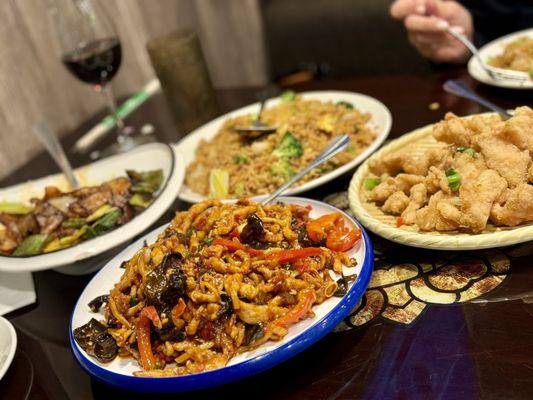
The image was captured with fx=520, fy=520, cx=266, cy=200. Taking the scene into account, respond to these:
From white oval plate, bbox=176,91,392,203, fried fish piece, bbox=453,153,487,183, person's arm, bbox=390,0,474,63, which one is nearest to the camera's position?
fried fish piece, bbox=453,153,487,183

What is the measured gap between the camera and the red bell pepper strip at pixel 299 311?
1199 millimetres

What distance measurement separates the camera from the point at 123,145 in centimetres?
292

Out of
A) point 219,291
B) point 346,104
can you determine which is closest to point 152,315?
point 219,291

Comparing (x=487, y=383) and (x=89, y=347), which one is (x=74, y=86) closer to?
(x=89, y=347)

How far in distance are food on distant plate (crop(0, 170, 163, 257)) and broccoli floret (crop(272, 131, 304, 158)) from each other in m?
0.49

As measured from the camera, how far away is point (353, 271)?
131 centimetres

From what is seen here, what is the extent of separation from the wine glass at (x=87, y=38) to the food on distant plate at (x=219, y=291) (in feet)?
5.20

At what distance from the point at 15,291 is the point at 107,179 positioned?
25.0 inches

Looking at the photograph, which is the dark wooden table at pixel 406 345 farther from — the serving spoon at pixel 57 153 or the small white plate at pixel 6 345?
the serving spoon at pixel 57 153

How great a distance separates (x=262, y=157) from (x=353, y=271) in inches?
35.4

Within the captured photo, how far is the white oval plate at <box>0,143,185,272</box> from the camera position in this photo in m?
1.64

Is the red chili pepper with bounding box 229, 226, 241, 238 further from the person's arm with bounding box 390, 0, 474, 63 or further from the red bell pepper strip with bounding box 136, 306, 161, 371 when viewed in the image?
the person's arm with bounding box 390, 0, 474, 63

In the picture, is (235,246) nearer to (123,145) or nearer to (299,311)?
(299,311)

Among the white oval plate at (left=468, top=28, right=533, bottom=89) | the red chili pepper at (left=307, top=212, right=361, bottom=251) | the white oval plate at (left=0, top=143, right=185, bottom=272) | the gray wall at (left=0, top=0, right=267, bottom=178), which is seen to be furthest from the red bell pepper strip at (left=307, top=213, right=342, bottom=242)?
the gray wall at (left=0, top=0, right=267, bottom=178)
